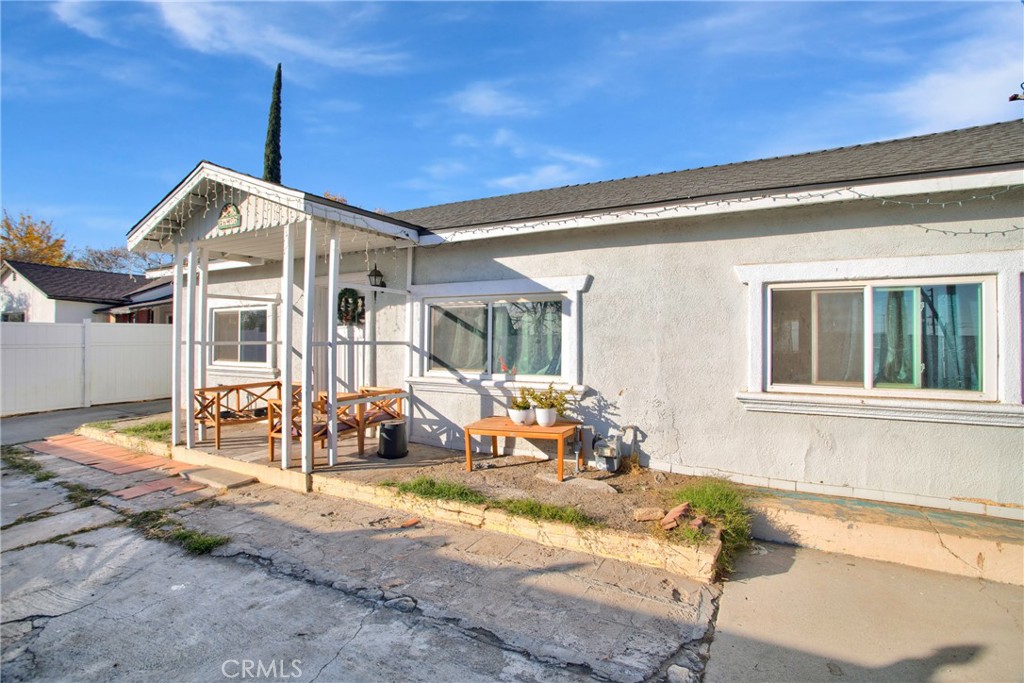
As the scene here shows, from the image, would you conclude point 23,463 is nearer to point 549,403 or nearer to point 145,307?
point 549,403

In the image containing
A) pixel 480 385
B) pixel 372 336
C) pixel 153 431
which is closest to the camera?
pixel 480 385

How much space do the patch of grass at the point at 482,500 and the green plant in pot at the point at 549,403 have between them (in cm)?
113

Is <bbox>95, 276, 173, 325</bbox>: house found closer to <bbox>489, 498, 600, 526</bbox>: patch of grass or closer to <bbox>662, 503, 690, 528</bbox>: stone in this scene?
<bbox>489, 498, 600, 526</bbox>: patch of grass

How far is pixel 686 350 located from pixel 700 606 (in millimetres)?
2716

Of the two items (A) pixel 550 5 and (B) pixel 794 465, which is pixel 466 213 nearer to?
(A) pixel 550 5

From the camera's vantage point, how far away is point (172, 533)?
4520mm

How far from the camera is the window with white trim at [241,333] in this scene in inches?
370

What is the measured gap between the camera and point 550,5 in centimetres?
729

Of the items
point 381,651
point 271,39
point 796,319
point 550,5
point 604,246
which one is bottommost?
point 381,651

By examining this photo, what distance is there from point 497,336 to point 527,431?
1628 mm

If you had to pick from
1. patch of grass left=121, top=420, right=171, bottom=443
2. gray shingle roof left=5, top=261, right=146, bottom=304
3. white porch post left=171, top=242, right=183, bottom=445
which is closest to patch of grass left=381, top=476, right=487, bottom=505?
white porch post left=171, top=242, right=183, bottom=445

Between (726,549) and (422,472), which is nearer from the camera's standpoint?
(726,549)

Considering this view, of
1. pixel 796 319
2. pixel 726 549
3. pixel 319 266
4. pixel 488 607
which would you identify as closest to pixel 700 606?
pixel 726 549

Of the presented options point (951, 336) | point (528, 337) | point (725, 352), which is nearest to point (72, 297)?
point (528, 337)
